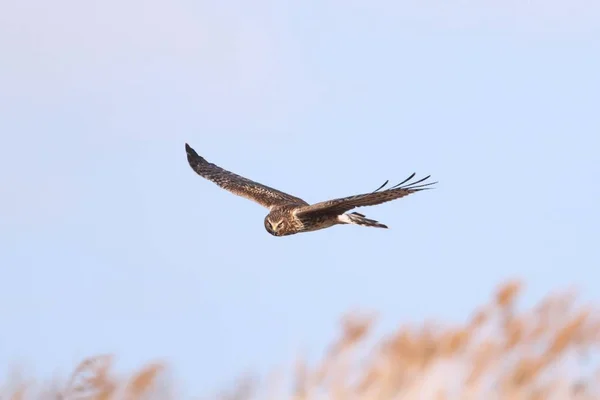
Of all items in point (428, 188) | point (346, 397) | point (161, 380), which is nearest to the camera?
point (161, 380)

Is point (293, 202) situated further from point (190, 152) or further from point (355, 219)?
point (190, 152)

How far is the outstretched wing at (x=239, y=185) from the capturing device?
41.7ft

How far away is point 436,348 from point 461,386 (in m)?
0.26

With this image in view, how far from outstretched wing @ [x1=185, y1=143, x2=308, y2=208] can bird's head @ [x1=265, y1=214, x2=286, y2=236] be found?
51 cm

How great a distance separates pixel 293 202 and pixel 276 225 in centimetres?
84

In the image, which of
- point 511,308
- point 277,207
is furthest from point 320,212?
point 511,308

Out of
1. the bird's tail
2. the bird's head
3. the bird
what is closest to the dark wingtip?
the bird

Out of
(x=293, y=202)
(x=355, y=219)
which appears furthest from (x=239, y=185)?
(x=355, y=219)

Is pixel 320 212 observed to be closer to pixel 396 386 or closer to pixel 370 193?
pixel 370 193

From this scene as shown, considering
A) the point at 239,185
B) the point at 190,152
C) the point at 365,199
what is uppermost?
the point at 190,152

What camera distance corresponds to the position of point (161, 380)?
566cm

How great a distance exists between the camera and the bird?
33.2 feet

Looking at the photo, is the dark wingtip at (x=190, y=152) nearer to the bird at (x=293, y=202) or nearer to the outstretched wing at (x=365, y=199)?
the bird at (x=293, y=202)

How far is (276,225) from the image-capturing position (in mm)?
11703
